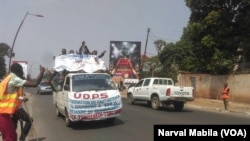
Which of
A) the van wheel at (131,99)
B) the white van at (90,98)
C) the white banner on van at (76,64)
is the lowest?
the van wheel at (131,99)

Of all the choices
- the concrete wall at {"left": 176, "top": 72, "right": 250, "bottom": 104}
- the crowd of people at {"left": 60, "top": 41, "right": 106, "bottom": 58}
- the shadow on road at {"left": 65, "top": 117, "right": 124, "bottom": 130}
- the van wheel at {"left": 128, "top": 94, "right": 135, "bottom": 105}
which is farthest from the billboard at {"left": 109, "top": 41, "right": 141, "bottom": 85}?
the shadow on road at {"left": 65, "top": 117, "right": 124, "bottom": 130}

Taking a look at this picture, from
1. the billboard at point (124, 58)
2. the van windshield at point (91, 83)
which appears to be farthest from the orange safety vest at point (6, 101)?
the billboard at point (124, 58)

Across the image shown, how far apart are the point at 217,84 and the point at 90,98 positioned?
2329 cm

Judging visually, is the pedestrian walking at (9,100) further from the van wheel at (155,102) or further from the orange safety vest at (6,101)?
the van wheel at (155,102)

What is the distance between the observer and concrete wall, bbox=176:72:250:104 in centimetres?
3143

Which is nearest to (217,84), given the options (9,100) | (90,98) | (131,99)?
(131,99)

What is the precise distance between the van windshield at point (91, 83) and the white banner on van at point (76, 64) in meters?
2.32

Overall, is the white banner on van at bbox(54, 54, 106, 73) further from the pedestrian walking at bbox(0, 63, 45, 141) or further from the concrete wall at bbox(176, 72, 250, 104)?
the concrete wall at bbox(176, 72, 250, 104)

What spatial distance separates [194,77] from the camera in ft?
129

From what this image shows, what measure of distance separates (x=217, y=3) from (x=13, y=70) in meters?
27.4

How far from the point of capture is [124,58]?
6756 centimetres

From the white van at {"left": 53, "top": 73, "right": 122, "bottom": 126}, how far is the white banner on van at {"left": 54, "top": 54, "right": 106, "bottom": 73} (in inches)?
85.2

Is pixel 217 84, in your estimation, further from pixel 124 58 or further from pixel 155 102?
pixel 124 58

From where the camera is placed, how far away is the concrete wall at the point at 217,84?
103ft
